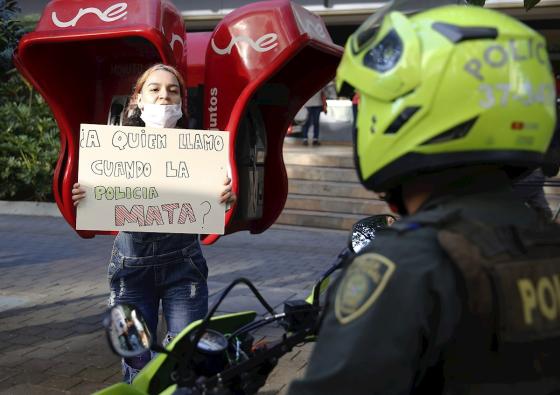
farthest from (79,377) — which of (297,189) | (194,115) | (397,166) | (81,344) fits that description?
(297,189)

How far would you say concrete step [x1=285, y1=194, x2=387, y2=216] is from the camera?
10219 millimetres

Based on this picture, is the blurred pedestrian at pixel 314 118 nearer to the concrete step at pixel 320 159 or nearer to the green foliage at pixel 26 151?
the concrete step at pixel 320 159

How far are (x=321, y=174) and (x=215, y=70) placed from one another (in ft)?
21.2

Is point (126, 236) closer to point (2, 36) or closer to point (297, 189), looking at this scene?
point (2, 36)

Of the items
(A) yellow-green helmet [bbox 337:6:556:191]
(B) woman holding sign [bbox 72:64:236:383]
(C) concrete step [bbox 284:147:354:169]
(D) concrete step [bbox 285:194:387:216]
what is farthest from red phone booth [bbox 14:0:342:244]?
(C) concrete step [bbox 284:147:354:169]

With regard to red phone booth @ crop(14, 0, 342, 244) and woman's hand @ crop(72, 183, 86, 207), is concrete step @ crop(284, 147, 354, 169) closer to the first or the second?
red phone booth @ crop(14, 0, 342, 244)

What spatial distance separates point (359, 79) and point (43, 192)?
10896 mm

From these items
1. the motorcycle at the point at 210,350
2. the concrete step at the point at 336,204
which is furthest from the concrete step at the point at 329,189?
the motorcycle at the point at 210,350

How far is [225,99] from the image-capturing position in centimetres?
477

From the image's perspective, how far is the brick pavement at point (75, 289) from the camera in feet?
13.5

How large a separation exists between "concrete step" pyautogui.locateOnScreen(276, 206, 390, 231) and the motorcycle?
828 cm

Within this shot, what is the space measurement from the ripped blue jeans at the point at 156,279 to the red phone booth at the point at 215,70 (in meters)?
0.81

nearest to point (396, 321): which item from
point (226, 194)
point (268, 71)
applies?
point (226, 194)

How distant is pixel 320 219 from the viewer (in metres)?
10.2
